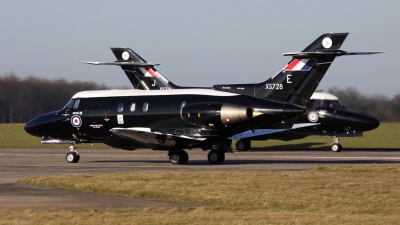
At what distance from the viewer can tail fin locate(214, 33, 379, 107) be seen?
2931 cm

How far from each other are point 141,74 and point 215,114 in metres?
15.5

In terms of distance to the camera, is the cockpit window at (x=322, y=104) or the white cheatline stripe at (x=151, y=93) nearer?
the white cheatline stripe at (x=151, y=93)

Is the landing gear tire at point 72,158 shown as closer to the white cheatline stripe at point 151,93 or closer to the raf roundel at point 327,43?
the white cheatline stripe at point 151,93

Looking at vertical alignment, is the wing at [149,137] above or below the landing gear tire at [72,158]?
above

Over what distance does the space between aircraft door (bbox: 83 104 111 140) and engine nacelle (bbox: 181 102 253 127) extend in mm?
4202

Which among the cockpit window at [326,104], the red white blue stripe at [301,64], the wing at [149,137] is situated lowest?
the wing at [149,137]

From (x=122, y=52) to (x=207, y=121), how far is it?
16517mm

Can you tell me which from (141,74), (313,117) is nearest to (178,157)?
(141,74)

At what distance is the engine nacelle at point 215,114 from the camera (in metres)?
27.7

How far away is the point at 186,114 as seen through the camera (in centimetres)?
2897

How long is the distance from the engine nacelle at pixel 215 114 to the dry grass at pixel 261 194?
4973 millimetres

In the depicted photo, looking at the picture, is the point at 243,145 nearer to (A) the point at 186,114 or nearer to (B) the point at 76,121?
(B) the point at 76,121

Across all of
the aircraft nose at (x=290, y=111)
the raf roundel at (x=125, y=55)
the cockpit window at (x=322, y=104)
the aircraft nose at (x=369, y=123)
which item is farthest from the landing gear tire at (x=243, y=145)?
the aircraft nose at (x=290, y=111)

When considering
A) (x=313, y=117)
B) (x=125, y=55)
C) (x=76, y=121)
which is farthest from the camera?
(x=125, y=55)
